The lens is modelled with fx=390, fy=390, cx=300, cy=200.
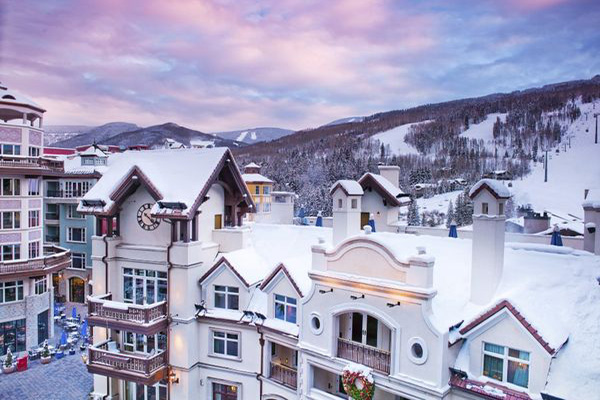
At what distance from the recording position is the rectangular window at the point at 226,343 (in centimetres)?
1623

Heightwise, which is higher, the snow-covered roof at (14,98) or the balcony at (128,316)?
the snow-covered roof at (14,98)

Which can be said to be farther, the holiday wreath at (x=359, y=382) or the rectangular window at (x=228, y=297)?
the rectangular window at (x=228, y=297)

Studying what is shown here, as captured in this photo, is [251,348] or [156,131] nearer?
[251,348]

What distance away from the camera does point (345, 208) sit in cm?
1469

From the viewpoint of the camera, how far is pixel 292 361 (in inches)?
620

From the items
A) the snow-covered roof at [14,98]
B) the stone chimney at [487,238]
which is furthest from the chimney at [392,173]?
the snow-covered roof at [14,98]

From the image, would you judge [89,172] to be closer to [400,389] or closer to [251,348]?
[251,348]

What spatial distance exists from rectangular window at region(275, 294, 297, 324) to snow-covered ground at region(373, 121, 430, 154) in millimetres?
122324

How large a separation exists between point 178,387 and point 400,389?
9897 millimetres

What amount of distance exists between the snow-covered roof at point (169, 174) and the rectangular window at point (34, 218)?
12151mm

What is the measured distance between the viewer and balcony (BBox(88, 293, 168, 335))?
15.2 metres

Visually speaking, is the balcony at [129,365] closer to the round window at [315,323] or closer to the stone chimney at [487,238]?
the round window at [315,323]

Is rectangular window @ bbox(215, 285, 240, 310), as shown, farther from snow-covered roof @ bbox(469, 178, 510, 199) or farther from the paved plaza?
snow-covered roof @ bbox(469, 178, 510, 199)

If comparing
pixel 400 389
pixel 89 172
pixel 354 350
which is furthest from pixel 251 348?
pixel 89 172
